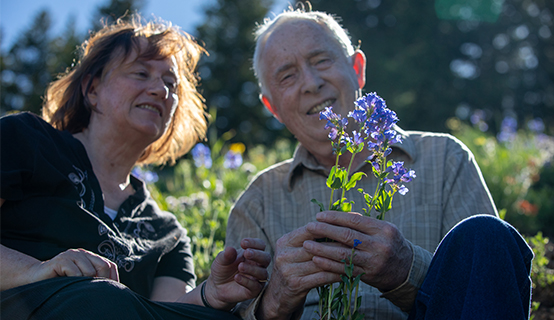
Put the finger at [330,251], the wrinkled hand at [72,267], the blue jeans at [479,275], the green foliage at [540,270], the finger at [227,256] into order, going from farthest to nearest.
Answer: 1. the green foliage at [540,270]
2. the finger at [227,256]
3. the wrinkled hand at [72,267]
4. the finger at [330,251]
5. the blue jeans at [479,275]

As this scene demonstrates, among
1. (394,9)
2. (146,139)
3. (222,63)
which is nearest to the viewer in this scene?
(146,139)

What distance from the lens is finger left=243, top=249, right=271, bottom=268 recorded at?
195cm

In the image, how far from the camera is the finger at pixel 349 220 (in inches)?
61.2

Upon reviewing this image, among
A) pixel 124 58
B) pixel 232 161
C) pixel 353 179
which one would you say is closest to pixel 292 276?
pixel 353 179

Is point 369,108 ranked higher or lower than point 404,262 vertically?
higher

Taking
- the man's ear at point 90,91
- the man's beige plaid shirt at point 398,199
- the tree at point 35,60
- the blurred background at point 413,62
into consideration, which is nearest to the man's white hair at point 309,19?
the man's beige plaid shirt at point 398,199

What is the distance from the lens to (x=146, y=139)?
2.65 metres

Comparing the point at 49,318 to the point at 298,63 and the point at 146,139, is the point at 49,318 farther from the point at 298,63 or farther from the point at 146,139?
the point at 298,63

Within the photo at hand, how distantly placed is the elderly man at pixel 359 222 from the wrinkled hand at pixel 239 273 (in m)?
0.08

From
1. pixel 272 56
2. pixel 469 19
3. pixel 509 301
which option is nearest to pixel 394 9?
pixel 469 19

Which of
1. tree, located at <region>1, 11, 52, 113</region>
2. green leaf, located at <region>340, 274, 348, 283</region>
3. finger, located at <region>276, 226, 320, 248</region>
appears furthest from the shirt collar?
tree, located at <region>1, 11, 52, 113</region>

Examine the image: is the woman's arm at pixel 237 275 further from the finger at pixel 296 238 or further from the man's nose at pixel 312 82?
the man's nose at pixel 312 82

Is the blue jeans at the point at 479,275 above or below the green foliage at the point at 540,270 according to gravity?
above

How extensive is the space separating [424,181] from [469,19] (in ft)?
92.6
